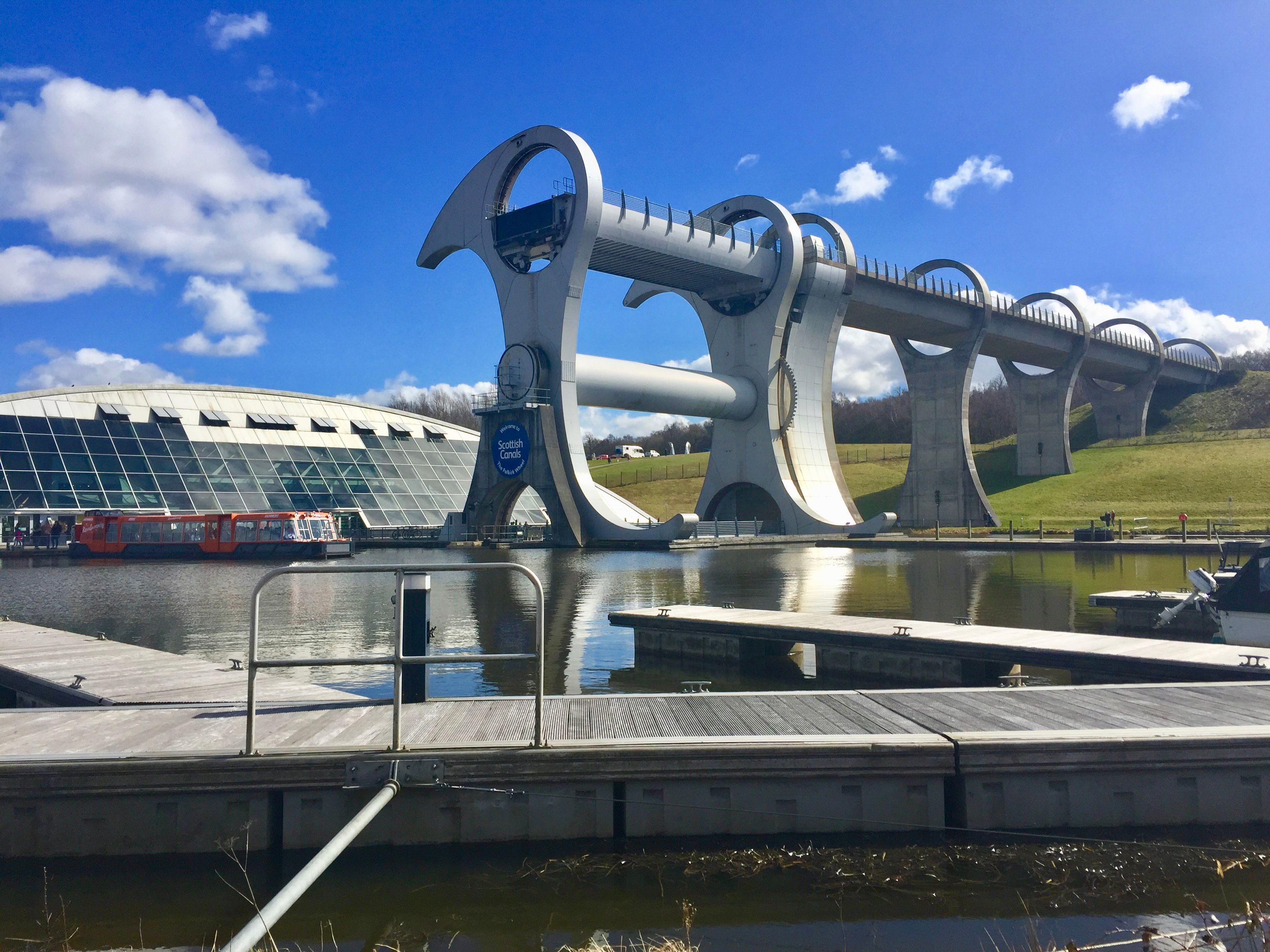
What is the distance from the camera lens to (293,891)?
13.3 ft

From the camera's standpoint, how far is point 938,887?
226 inches

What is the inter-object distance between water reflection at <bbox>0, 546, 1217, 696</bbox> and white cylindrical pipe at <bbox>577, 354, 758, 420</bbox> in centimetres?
918

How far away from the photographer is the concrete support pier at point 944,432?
5978 centimetres

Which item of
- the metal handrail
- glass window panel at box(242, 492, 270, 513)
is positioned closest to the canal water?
the metal handrail

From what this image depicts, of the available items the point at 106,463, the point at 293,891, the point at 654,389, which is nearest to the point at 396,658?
the point at 293,891

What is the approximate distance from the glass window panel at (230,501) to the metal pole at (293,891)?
5057cm

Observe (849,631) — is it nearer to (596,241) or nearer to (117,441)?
(596,241)

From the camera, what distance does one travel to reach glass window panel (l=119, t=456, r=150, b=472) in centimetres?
5150

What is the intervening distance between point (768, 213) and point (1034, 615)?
1400 inches

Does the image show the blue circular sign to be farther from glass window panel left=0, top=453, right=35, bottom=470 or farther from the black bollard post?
the black bollard post

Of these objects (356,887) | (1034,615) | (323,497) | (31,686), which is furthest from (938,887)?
(323,497)

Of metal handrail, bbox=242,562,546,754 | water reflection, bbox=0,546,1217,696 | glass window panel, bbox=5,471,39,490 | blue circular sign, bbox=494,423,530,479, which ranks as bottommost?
water reflection, bbox=0,546,1217,696

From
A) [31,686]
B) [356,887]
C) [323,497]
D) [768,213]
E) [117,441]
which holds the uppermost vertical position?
[768,213]

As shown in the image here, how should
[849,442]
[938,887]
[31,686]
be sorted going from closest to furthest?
[938,887]
[31,686]
[849,442]
